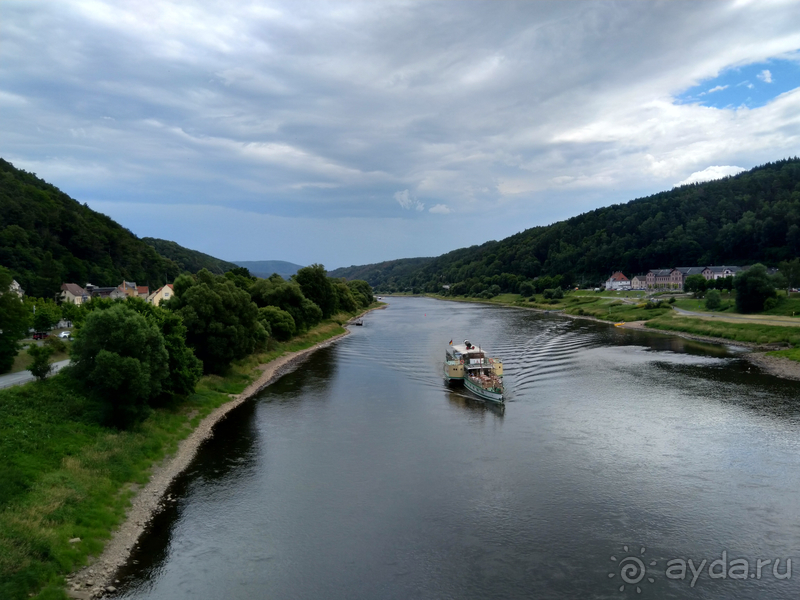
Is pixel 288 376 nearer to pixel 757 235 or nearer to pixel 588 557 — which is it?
pixel 588 557

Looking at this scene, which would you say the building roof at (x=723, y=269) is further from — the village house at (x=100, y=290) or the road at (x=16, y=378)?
the road at (x=16, y=378)

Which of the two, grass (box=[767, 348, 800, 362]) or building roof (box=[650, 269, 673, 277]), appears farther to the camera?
building roof (box=[650, 269, 673, 277])

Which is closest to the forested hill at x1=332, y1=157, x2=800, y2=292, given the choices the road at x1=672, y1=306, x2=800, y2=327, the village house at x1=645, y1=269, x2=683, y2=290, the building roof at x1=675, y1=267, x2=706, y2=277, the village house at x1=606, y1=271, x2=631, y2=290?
the village house at x1=606, y1=271, x2=631, y2=290

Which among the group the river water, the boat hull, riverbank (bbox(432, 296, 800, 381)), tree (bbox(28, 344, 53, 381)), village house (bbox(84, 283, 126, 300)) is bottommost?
the river water

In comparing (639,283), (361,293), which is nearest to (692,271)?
(639,283)

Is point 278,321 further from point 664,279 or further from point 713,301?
point 664,279

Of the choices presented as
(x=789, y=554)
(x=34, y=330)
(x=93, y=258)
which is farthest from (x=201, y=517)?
(x=93, y=258)

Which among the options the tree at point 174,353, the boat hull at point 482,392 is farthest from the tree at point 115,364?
the boat hull at point 482,392

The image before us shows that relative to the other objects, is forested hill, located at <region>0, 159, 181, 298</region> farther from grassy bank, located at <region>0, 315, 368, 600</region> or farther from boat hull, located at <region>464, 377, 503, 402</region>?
boat hull, located at <region>464, 377, 503, 402</region>
